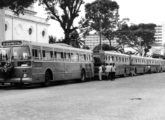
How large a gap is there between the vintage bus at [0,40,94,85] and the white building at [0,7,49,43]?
129 feet

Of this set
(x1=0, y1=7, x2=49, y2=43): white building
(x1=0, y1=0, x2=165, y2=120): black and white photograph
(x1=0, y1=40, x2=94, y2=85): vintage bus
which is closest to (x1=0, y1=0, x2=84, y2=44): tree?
(x1=0, y1=0, x2=165, y2=120): black and white photograph

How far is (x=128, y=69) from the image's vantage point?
143ft

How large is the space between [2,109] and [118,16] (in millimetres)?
43020

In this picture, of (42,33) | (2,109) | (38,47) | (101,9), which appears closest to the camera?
(2,109)

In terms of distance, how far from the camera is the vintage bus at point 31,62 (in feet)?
65.2

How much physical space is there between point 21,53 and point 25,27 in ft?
162

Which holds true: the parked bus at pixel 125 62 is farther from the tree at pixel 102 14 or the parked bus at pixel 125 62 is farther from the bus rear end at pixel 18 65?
the bus rear end at pixel 18 65

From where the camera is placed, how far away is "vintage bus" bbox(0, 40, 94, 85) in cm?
1988

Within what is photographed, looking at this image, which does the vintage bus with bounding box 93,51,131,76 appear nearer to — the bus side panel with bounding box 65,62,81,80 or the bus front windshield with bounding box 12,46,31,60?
the bus side panel with bounding box 65,62,81,80

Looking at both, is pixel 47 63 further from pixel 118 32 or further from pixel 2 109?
pixel 118 32

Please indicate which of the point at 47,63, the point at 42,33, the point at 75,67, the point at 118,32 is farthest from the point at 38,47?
the point at 42,33

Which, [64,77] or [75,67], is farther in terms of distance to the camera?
[75,67]

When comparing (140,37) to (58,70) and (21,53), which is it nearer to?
(58,70)

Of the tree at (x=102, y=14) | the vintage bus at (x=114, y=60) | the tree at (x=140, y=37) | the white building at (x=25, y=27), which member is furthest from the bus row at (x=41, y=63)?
the tree at (x=140, y=37)
